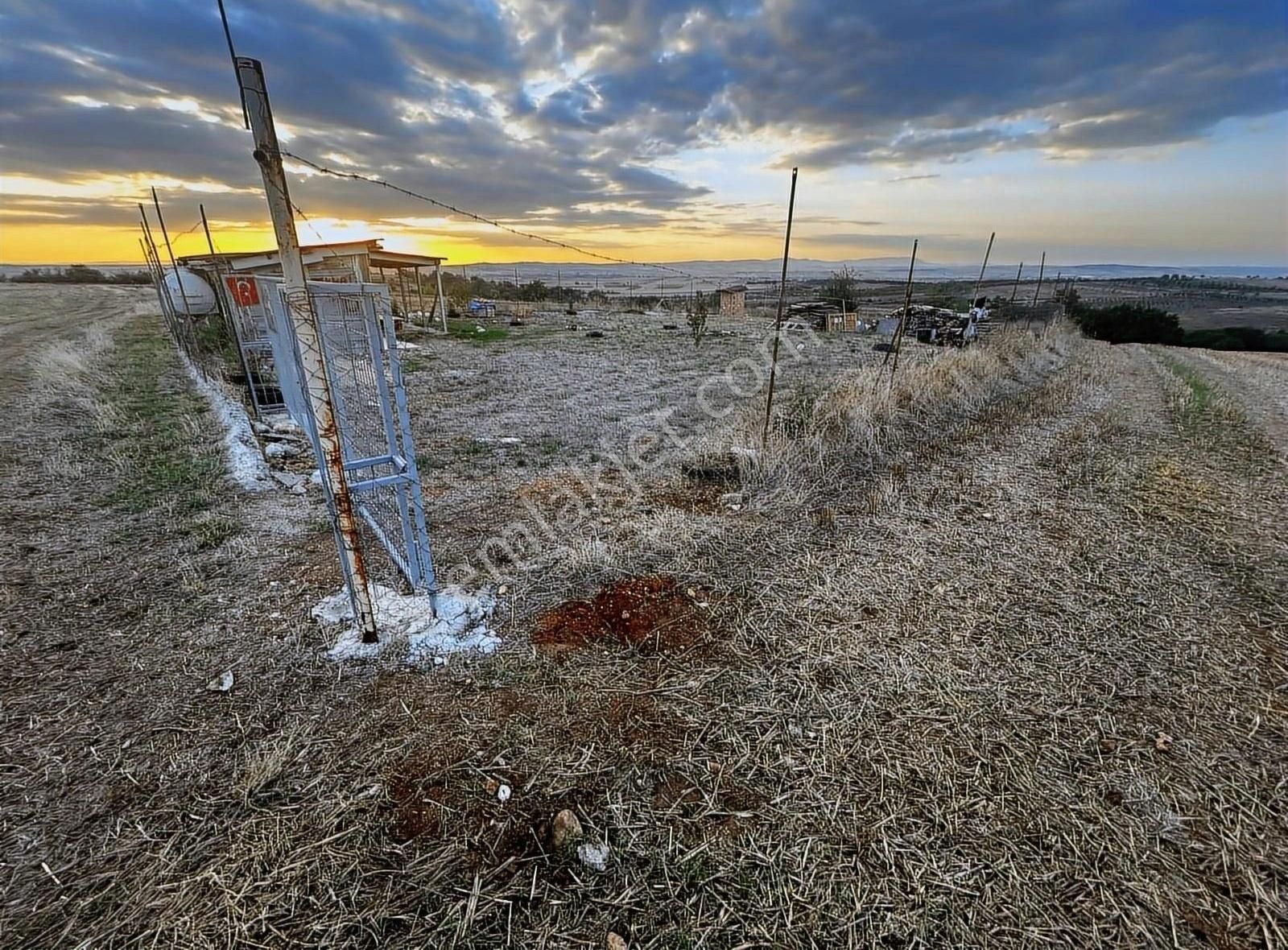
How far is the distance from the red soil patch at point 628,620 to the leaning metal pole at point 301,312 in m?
0.94

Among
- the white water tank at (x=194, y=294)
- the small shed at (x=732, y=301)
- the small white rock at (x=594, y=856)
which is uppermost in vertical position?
the white water tank at (x=194, y=294)

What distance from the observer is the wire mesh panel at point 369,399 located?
6.91 ft

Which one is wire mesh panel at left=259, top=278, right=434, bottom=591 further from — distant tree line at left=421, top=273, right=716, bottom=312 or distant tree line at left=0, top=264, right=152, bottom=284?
distant tree line at left=0, top=264, right=152, bottom=284

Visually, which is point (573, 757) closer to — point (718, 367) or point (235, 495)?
point (235, 495)

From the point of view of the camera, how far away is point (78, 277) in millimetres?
35875

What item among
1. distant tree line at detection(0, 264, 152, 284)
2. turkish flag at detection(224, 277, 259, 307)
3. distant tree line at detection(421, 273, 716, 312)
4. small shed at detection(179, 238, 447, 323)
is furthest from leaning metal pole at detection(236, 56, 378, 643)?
distant tree line at detection(0, 264, 152, 284)

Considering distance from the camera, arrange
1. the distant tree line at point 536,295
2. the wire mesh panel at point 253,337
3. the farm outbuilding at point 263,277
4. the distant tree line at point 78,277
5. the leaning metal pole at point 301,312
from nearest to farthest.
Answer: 1. the leaning metal pole at point 301,312
2. the farm outbuilding at point 263,277
3. the wire mesh panel at point 253,337
4. the distant tree line at point 536,295
5. the distant tree line at point 78,277

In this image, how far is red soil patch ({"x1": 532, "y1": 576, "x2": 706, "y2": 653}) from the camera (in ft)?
8.68

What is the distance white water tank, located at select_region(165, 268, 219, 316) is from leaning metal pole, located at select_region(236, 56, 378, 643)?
493 inches

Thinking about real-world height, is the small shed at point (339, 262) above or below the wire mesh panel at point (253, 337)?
above

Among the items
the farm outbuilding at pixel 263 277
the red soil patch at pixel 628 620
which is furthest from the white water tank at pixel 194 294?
the red soil patch at pixel 628 620

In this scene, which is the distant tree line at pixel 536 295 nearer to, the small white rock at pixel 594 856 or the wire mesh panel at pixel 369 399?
the wire mesh panel at pixel 369 399

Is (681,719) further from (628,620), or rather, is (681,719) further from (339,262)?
(339,262)

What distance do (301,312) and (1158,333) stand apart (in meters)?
24.7
